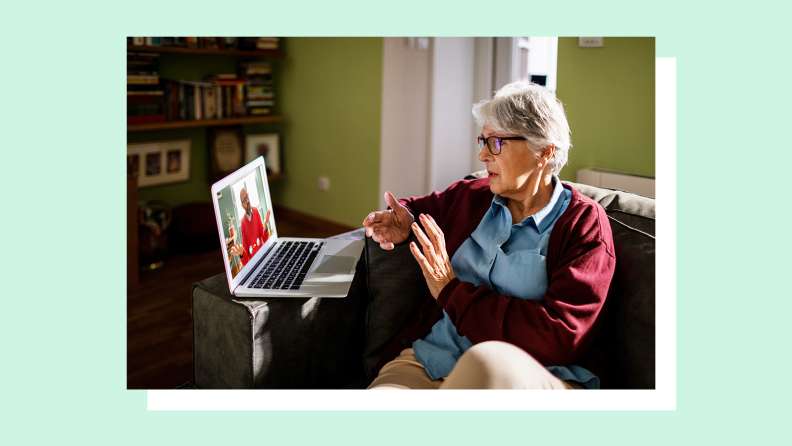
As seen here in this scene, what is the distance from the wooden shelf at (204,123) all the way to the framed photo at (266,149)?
13 centimetres

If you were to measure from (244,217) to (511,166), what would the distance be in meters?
0.70

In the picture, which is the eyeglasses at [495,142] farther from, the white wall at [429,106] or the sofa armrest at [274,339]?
the white wall at [429,106]

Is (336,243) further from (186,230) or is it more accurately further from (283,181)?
(283,181)


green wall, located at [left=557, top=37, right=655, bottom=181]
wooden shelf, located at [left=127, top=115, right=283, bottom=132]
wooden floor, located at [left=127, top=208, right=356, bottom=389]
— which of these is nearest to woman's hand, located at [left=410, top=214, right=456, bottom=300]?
wooden floor, located at [left=127, top=208, right=356, bottom=389]

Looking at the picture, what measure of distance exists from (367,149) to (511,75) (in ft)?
3.50

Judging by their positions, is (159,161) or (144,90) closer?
(144,90)

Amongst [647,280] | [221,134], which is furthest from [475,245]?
[221,134]

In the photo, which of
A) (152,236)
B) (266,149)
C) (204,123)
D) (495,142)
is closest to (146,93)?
(204,123)

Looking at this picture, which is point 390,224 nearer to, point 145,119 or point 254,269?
point 254,269

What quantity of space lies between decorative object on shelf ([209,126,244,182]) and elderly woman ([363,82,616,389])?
2.86 metres

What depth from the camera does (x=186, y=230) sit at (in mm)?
3635

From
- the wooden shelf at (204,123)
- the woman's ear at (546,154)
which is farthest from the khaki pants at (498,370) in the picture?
the wooden shelf at (204,123)

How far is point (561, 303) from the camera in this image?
1.23 meters

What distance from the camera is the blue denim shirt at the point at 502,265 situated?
1.36 m
